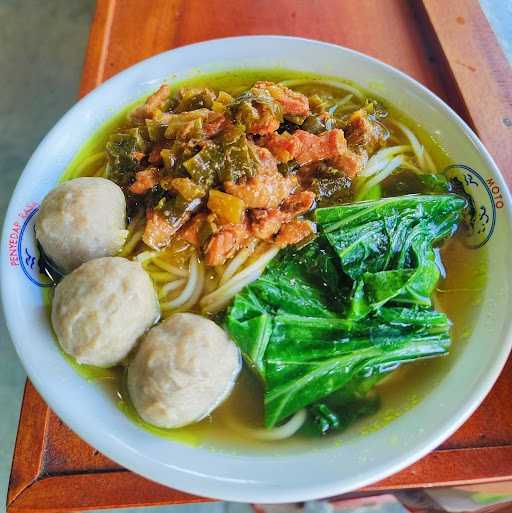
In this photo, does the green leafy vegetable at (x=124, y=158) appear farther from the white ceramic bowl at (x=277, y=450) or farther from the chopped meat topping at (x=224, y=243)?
the chopped meat topping at (x=224, y=243)

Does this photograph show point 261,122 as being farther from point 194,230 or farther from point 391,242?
point 391,242

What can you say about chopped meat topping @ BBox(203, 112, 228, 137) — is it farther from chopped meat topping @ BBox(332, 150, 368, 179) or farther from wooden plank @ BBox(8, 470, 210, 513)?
wooden plank @ BBox(8, 470, 210, 513)

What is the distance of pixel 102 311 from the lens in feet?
5.37

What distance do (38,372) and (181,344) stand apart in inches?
19.4

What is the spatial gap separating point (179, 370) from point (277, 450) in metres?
0.43

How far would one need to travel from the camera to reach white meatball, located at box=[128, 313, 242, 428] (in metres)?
1.57

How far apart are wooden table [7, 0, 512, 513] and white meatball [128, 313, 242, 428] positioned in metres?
0.32

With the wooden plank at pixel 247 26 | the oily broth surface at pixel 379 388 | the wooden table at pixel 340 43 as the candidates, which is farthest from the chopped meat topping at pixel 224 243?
the wooden plank at pixel 247 26

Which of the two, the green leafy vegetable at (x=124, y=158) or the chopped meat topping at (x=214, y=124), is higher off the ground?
the chopped meat topping at (x=214, y=124)

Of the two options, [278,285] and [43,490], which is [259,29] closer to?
[278,285]

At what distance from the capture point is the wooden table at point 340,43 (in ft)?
5.75

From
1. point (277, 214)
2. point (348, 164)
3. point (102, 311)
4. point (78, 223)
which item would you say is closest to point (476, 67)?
point (348, 164)

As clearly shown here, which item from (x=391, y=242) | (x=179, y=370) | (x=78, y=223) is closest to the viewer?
(x=179, y=370)

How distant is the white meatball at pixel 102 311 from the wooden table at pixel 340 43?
396 millimetres
